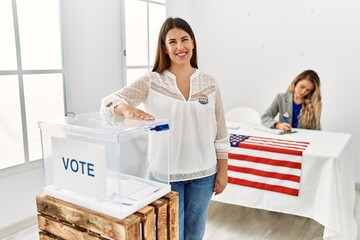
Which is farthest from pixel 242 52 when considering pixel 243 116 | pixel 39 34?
pixel 39 34

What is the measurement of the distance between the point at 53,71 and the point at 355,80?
2.75 metres

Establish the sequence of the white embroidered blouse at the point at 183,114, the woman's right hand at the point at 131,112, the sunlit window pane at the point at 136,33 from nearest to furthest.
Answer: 1. the woman's right hand at the point at 131,112
2. the white embroidered blouse at the point at 183,114
3. the sunlit window pane at the point at 136,33

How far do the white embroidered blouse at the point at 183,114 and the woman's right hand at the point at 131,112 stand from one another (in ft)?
0.49

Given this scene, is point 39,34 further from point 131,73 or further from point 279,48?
point 279,48

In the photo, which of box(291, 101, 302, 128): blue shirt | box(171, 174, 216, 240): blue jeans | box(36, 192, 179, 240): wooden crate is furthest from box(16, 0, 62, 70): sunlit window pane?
box(291, 101, 302, 128): blue shirt

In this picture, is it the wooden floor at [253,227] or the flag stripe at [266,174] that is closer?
the flag stripe at [266,174]

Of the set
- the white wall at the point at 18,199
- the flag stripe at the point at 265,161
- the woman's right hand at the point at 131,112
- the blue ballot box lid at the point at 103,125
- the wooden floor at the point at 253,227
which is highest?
the woman's right hand at the point at 131,112

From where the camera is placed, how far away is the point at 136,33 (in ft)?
11.0

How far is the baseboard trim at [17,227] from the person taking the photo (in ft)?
7.69

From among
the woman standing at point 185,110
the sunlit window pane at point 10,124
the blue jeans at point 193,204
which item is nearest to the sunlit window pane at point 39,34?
the sunlit window pane at point 10,124

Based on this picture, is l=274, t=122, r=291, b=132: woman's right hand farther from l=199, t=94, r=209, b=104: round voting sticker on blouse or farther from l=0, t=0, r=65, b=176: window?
l=0, t=0, r=65, b=176: window

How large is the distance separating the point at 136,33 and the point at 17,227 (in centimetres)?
203

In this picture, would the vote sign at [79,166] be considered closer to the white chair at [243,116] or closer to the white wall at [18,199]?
the white wall at [18,199]

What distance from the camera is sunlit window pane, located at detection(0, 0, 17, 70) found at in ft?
7.39
